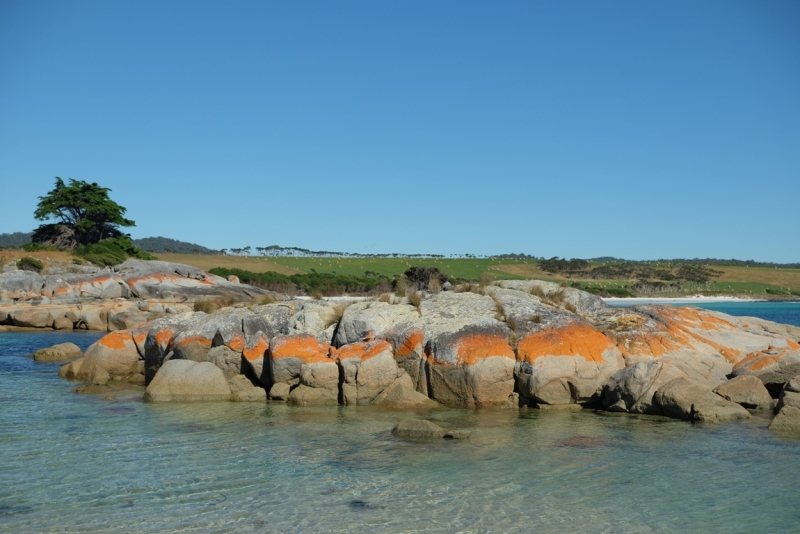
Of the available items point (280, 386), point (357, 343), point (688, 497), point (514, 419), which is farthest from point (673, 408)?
point (280, 386)

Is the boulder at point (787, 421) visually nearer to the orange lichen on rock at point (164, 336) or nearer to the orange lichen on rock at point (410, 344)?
the orange lichen on rock at point (410, 344)

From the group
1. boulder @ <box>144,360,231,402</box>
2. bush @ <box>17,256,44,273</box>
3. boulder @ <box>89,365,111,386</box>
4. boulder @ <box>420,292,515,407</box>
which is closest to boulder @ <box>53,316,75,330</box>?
bush @ <box>17,256,44,273</box>

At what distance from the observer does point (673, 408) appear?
1484 centimetres

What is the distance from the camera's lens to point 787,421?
13.5 meters

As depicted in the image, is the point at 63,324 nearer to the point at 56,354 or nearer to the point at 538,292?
the point at 56,354

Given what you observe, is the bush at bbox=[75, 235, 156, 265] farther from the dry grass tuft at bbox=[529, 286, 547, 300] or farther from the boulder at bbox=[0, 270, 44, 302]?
the dry grass tuft at bbox=[529, 286, 547, 300]

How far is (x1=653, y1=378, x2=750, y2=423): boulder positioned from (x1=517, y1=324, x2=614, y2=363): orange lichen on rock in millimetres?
1890

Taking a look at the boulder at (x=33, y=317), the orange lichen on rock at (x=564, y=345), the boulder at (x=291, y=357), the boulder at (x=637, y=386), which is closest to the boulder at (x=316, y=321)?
the boulder at (x=291, y=357)

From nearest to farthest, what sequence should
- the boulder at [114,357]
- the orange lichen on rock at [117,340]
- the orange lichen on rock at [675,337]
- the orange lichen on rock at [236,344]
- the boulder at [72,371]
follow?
1. the orange lichen on rock at [675,337]
2. the orange lichen on rock at [236,344]
3. the boulder at [114,357]
4. the boulder at [72,371]
5. the orange lichen on rock at [117,340]

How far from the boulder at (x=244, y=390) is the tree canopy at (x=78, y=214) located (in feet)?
185

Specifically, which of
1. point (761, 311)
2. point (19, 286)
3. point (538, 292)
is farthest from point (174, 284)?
point (761, 311)

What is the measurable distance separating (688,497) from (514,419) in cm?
533

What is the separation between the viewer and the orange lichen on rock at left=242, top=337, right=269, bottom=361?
17797mm

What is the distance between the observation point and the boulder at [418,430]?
13.1 meters
